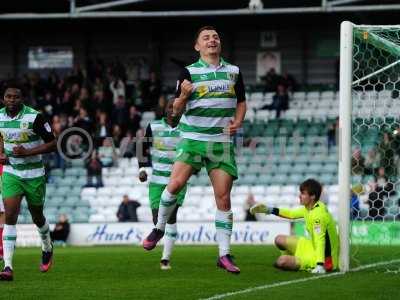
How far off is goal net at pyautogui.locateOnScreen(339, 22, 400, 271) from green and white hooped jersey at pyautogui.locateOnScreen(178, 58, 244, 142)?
1.93 m

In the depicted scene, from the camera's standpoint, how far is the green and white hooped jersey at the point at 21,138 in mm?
11688

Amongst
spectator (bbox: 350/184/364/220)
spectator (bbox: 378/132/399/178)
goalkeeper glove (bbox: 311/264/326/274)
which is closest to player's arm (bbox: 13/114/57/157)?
goalkeeper glove (bbox: 311/264/326/274)

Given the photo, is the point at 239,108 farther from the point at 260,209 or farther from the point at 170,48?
the point at 170,48

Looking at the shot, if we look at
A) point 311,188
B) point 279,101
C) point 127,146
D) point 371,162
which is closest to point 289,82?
point 279,101

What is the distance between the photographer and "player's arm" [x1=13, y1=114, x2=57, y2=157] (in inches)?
454

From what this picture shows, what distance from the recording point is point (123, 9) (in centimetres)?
2983

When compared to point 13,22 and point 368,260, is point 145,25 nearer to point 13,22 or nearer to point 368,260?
point 13,22

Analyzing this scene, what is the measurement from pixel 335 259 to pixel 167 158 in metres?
2.59

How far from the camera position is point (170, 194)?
37.1 ft

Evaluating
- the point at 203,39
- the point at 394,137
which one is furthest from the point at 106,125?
the point at 203,39

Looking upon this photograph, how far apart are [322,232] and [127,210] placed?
45.6ft

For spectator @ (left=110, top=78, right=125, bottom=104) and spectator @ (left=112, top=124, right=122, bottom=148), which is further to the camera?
spectator @ (left=110, top=78, right=125, bottom=104)

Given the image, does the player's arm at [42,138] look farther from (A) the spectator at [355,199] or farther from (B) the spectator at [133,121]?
(B) the spectator at [133,121]

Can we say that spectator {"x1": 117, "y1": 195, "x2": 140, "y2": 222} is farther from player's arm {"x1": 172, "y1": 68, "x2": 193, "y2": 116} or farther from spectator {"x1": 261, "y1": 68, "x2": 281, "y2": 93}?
player's arm {"x1": 172, "y1": 68, "x2": 193, "y2": 116}
